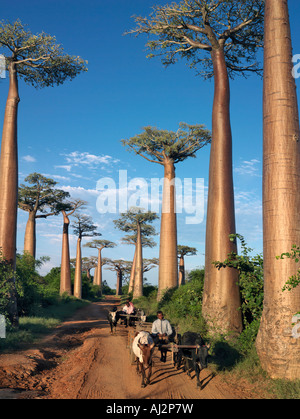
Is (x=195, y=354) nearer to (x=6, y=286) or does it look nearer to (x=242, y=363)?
(x=242, y=363)

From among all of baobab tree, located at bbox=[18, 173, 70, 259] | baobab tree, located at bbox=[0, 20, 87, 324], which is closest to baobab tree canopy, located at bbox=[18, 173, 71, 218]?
baobab tree, located at bbox=[18, 173, 70, 259]

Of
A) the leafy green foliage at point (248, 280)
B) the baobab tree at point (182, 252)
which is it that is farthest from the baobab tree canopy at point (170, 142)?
the baobab tree at point (182, 252)

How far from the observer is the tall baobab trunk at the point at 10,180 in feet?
47.1

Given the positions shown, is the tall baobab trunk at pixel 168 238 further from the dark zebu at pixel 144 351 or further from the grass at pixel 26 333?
the dark zebu at pixel 144 351

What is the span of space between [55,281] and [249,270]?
3183cm

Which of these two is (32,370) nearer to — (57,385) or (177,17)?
(57,385)

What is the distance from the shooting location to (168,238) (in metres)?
21.5

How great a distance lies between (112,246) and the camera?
180 ft

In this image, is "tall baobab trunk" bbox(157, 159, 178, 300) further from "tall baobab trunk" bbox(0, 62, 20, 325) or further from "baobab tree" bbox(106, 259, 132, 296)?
"baobab tree" bbox(106, 259, 132, 296)

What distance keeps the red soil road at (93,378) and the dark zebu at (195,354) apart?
0.95 feet

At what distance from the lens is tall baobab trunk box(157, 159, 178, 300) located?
2084 centimetres

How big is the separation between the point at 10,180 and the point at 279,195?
1128 centimetres

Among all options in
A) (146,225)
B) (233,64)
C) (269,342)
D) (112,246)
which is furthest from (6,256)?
(112,246)

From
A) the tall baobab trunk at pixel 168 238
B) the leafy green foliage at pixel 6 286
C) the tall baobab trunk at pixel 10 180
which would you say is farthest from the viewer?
the tall baobab trunk at pixel 168 238
